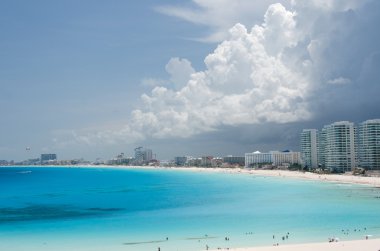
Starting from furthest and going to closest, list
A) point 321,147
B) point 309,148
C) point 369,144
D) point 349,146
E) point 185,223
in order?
point 309,148, point 321,147, point 349,146, point 369,144, point 185,223

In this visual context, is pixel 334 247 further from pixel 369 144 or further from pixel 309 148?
pixel 309 148

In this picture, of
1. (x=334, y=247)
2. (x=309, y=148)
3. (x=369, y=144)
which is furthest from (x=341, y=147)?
(x=334, y=247)

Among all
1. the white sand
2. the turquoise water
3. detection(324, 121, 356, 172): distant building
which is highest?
detection(324, 121, 356, 172): distant building

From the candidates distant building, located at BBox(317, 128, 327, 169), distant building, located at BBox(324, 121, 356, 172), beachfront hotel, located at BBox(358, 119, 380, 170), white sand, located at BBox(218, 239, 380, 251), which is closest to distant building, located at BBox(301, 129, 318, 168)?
distant building, located at BBox(317, 128, 327, 169)

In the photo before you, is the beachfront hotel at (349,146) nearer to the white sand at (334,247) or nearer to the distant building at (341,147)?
the distant building at (341,147)

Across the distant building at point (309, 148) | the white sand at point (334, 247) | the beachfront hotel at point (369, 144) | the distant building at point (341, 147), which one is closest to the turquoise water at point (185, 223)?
the white sand at point (334, 247)

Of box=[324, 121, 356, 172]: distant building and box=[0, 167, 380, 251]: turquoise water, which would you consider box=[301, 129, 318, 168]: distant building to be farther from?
box=[0, 167, 380, 251]: turquoise water

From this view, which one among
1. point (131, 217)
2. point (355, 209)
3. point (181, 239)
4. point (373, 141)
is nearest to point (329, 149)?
point (373, 141)
